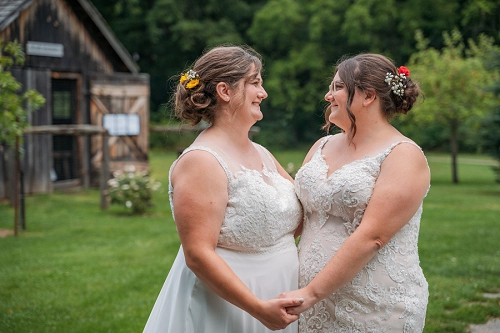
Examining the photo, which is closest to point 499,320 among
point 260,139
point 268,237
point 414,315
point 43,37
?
point 414,315

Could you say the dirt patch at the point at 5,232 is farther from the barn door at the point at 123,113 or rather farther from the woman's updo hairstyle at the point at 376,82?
the woman's updo hairstyle at the point at 376,82

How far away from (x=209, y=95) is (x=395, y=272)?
1.29 meters

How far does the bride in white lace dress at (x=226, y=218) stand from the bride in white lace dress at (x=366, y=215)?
167 mm

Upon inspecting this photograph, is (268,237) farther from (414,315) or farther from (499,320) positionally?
(499,320)

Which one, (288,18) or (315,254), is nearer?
(315,254)

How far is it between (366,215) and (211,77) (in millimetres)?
1034

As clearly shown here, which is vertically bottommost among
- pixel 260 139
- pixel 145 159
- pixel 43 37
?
pixel 260 139

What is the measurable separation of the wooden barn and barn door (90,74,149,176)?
0.02 m

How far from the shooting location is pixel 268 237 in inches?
124

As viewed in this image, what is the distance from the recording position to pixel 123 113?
15.6 m

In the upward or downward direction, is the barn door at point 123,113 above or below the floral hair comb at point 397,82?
below

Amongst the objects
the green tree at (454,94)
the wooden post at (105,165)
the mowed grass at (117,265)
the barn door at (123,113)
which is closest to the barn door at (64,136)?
the barn door at (123,113)

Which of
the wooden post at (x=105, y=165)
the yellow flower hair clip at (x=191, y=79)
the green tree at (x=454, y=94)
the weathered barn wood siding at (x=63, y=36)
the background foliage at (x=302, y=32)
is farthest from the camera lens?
the background foliage at (x=302, y=32)

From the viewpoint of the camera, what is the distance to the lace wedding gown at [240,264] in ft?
9.91
